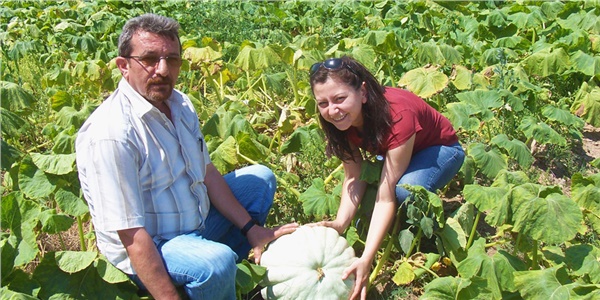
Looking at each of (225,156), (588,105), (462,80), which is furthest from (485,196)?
(588,105)

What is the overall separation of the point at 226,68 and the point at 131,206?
271cm

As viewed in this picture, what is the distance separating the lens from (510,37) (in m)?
5.86

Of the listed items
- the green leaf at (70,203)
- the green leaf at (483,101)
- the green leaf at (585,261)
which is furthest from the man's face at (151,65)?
the green leaf at (483,101)

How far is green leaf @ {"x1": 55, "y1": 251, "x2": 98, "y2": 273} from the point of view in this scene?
2.94 m

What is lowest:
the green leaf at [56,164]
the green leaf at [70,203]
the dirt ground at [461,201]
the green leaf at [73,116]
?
the dirt ground at [461,201]

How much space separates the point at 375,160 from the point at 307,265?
28.2 inches

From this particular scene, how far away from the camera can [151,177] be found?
2.90 metres

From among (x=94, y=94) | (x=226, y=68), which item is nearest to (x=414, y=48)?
(x=226, y=68)

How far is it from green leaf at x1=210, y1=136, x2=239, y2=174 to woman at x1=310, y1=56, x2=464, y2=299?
22.4 inches

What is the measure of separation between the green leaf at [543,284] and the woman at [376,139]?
0.62 meters

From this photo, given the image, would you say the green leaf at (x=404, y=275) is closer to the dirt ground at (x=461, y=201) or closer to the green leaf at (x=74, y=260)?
the dirt ground at (x=461, y=201)

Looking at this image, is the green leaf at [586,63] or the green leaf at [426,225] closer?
the green leaf at [426,225]

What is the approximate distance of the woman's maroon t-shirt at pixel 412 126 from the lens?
3.25 m

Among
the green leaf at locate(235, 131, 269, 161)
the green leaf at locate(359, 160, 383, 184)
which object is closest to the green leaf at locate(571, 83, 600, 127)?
the green leaf at locate(359, 160, 383, 184)
